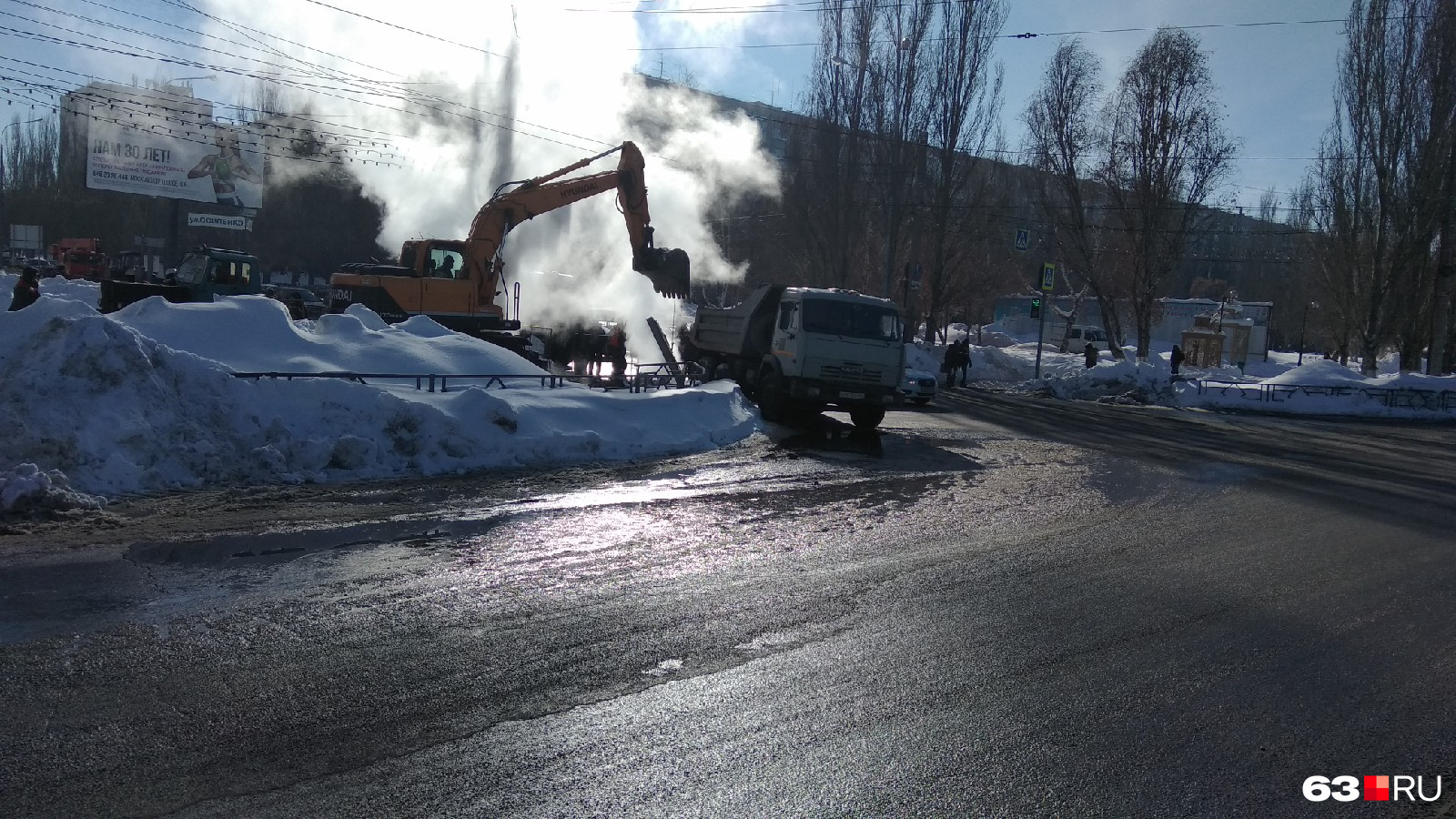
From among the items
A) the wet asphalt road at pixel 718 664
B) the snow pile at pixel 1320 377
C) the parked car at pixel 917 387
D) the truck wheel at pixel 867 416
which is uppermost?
the snow pile at pixel 1320 377

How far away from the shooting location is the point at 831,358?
17.7 metres

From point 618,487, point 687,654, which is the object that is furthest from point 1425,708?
point 618,487

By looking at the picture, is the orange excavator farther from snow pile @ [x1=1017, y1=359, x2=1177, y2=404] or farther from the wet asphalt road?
snow pile @ [x1=1017, y1=359, x2=1177, y2=404]

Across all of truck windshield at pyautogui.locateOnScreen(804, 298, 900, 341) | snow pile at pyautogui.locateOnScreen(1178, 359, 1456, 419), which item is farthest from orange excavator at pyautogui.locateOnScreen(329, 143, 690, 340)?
snow pile at pyautogui.locateOnScreen(1178, 359, 1456, 419)

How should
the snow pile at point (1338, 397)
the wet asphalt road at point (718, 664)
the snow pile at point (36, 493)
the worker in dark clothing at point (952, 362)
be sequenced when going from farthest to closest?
the worker in dark clothing at point (952, 362)
the snow pile at point (1338, 397)
the snow pile at point (36, 493)
the wet asphalt road at point (718, 664)

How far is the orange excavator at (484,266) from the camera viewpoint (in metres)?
21.6

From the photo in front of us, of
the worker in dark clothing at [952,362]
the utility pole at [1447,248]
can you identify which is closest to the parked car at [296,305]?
the worker in dark clothing at [952,362]

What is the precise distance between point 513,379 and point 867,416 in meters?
6.88

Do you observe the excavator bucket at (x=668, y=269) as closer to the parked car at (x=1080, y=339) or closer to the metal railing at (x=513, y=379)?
the metal railing at (x=513, y=379)

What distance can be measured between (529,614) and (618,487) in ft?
16.2

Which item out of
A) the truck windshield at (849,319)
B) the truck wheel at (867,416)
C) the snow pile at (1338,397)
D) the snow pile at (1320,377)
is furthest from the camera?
the snow pile at (1320,377)

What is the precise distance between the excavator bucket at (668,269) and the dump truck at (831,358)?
112 inches

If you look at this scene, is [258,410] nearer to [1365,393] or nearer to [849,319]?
[849,319]

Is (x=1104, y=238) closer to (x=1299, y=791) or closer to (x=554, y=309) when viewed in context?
(x=554, y=309)
